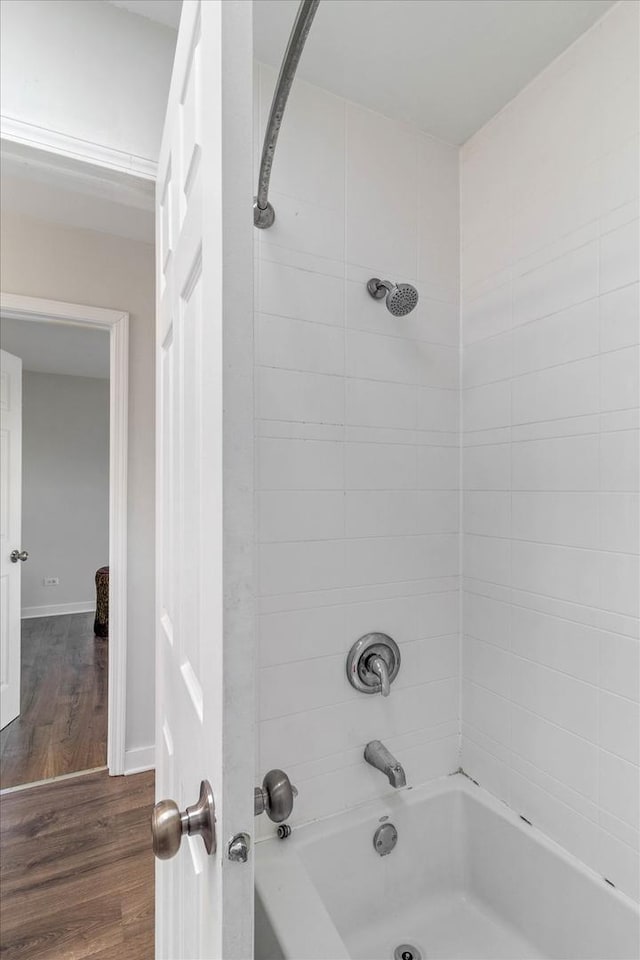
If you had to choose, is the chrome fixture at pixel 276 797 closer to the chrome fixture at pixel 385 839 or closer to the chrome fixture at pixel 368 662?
the chrome fixture at pixel 368 662

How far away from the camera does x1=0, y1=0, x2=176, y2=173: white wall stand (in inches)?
44.8

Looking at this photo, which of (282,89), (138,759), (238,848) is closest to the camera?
(238,848)

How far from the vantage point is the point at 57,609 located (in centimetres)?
508

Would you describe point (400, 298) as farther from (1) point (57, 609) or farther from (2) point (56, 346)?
(1) point (57, 609)

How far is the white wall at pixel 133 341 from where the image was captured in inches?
87.4

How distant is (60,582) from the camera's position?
5.12m

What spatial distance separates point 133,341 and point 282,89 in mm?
1682

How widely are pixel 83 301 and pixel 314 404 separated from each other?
155 centimetres

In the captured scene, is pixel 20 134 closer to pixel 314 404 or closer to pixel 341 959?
pixel 314 404

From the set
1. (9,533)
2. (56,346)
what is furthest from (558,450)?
(56,346)

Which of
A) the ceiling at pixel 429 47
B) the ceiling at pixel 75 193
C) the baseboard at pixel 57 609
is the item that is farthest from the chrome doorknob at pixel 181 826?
the baseboard at pixel 57 609

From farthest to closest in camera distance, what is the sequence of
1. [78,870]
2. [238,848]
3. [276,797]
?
[78,870] → [276,797] → [238,848]

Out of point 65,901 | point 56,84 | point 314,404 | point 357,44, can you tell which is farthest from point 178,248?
point 65,901

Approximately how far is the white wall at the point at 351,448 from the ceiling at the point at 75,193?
0.38 m
